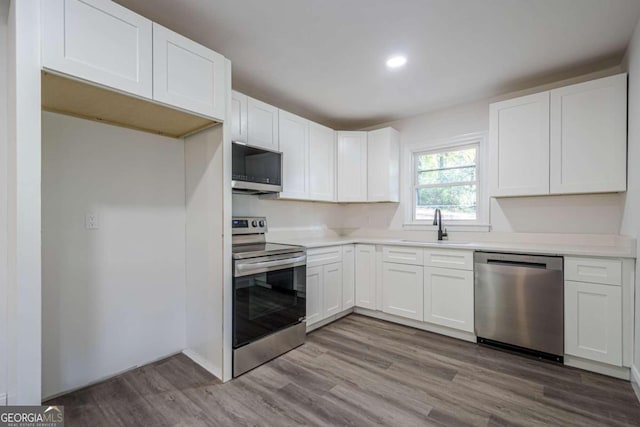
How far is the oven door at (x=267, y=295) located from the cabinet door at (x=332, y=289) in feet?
1.36

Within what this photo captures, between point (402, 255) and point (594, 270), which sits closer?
point (594, 270)

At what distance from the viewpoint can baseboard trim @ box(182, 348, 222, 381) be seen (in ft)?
7.23

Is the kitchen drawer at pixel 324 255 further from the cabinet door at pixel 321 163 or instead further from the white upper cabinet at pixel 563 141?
the white upper cabinet at pixel 563 141

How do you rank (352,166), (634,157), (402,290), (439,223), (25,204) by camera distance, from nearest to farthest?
1. (25,204)
2. (634,157)
3. (402,290)
4. (439,223)
5. (352,166)

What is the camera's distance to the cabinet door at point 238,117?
2566 mm

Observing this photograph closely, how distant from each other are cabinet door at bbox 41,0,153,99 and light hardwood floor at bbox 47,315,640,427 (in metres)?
1.97

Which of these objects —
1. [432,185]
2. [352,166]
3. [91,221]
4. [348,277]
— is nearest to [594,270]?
[432,185]

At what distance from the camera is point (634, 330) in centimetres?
208

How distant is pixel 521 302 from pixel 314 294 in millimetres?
1895

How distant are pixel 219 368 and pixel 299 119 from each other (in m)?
2.55

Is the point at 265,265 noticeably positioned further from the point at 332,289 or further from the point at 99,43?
the point at 99,43

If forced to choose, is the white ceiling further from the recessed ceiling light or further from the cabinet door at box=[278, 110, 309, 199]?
the cabinet door at box=[278, 110, 309, 199]

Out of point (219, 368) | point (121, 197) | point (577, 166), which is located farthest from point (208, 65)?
point (577, 166)

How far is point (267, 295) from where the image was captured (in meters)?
2.46
